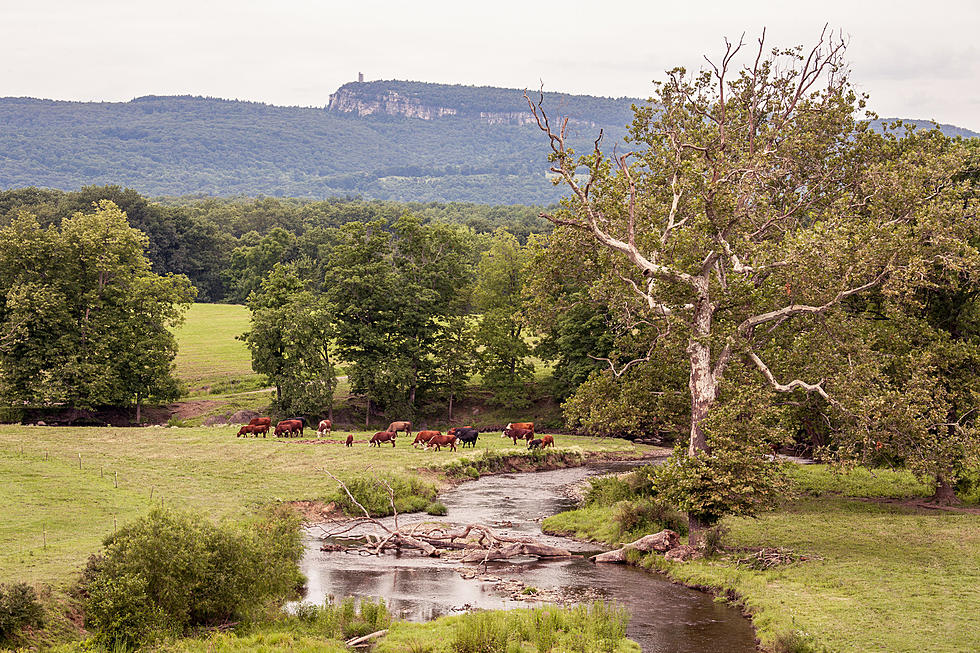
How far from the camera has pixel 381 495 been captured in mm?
32750

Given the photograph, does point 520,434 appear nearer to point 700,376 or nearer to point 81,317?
point 700,376

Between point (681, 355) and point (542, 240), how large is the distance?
42.2 ft

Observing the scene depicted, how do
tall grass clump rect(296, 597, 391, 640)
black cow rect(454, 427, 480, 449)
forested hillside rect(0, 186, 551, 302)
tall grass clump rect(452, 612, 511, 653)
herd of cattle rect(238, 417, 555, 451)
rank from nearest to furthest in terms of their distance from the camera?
1. tall grass clump rect(452, 612, 511, 653)
2. tall grass clump rect(296, 597, 391, 640)
3. herd of cattle rect(238, 417, 555, 451)
4. black cow rect(454, 427, 480, 449)
5. forested hillside rect(0, 186, 551, 302)

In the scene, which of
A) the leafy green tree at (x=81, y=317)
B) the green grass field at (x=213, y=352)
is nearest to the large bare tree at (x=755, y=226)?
the leafy green tree at (x=81, y=317)

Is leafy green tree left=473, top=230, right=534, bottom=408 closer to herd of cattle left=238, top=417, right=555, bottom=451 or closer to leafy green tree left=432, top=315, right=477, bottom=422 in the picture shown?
leafy green tree left=432, top=315, right=477, bottom=422

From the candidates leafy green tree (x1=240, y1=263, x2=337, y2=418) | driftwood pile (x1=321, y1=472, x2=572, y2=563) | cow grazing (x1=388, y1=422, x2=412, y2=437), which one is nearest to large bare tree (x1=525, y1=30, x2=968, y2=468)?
driftwood pile (x1=321, y1=472, x2=572, y2=563)

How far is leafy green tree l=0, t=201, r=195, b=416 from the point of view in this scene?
52.0 m

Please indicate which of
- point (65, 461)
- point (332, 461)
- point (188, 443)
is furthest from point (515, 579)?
point (188, 443)

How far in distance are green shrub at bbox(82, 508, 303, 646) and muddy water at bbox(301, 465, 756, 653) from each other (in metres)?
2.63

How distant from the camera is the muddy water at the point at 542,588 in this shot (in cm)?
1953

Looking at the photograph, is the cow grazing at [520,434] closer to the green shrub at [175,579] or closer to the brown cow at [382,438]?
the brown cow at [382,438]

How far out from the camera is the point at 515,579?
24062 mm

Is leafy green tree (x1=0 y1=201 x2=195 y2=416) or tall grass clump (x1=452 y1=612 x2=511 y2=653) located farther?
leafy green tree (x1=0 y1=201 x2=195 y2=416)

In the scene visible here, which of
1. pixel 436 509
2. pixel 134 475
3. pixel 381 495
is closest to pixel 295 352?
pixel 134 475
